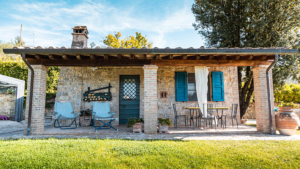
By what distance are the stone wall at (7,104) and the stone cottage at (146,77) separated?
2971mm

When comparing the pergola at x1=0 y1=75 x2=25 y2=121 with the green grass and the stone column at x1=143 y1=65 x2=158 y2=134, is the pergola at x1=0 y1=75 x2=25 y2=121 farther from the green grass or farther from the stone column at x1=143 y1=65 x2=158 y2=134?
the stone column at x1=143 y1=65 x2=158 y2=134

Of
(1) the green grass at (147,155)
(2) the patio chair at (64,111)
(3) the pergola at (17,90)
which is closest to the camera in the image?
(1) the green grass at (147,155)

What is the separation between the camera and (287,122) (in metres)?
4.97

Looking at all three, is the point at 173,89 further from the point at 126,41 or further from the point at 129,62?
the point at 126,41

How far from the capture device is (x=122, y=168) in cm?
268

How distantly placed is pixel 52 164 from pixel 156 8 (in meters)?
11.5

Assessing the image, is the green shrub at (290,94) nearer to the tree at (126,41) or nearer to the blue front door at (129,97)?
the blue front door at (129,97)

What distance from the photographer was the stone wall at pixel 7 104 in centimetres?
796

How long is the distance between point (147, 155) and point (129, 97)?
13.9 feet

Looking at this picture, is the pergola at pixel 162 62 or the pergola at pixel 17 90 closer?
the pergola at pixel 162 62

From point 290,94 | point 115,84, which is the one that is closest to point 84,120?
point 115,84

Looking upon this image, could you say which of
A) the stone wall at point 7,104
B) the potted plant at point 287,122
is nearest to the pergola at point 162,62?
the potted plant at point 287,122

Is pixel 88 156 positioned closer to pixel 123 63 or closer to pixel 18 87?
pixel 123 63

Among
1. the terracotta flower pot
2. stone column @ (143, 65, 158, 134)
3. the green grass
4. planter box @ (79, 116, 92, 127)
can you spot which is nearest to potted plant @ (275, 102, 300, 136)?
the terracotta flower pot
